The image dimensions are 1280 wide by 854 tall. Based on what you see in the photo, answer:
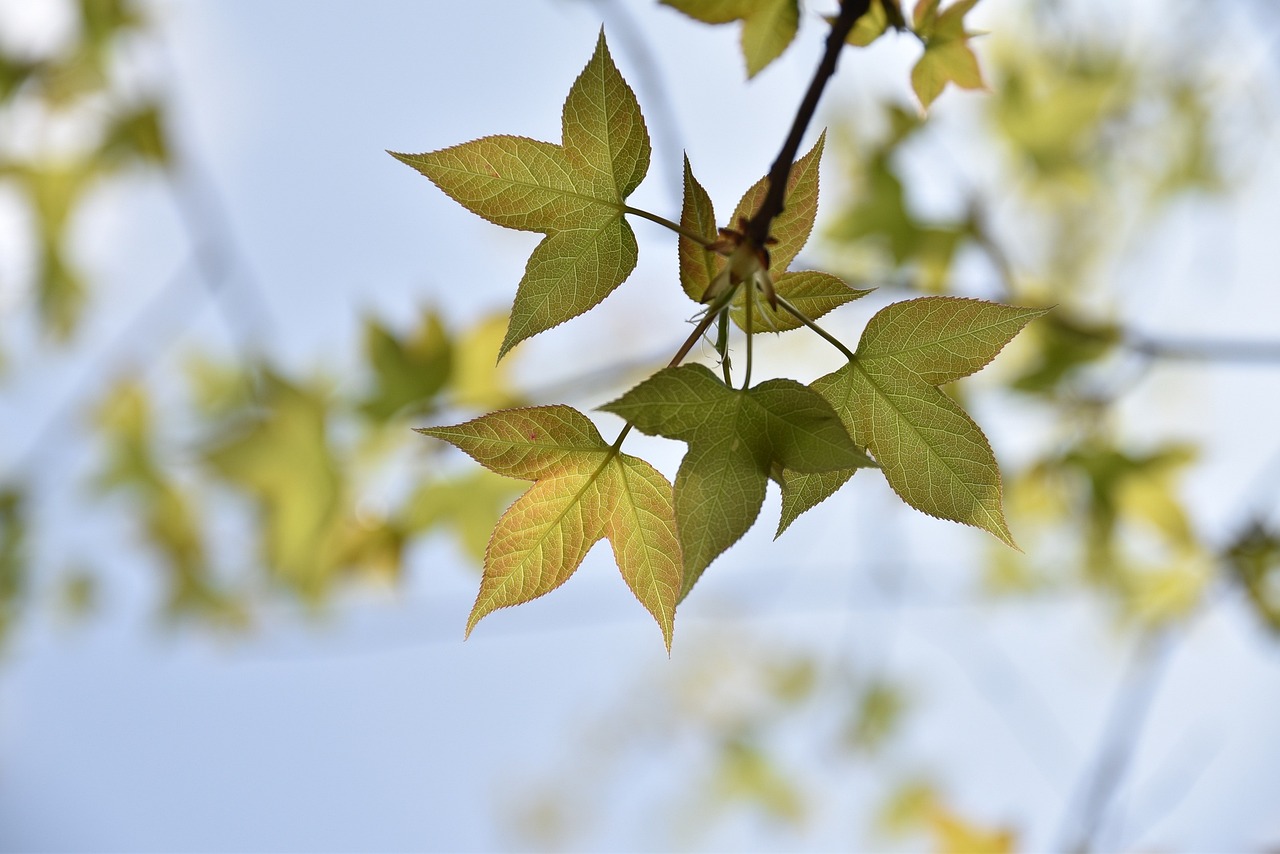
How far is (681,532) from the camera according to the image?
0.97 ft

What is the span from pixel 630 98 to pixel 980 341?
0.15 m

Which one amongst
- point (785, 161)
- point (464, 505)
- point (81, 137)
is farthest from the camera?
point (81, 137)

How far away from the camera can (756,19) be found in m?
0.39

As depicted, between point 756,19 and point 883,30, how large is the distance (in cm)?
6

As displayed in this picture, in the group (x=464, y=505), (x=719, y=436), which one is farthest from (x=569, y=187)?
(x=464, y=505)

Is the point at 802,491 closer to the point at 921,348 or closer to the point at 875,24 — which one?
the point at 921,348

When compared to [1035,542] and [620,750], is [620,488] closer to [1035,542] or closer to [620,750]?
[1035,542]

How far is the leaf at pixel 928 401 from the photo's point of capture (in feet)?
1.03

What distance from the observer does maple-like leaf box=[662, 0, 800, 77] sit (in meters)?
0.38

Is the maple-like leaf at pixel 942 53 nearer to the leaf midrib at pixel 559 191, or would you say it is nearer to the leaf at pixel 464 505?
the leaf midrib at pixel 559 191

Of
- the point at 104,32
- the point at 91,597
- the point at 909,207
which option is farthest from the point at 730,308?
the point at 91,597


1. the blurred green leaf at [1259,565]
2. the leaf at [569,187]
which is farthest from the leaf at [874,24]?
the blurred green leaf at [1259,565]

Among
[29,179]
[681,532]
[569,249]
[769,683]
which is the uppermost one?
[29,179]

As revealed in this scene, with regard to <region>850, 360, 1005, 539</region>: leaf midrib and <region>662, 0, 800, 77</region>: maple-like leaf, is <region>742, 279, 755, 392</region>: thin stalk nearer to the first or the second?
<region>850, 360, 1005, 539</region>: leaf midrib
